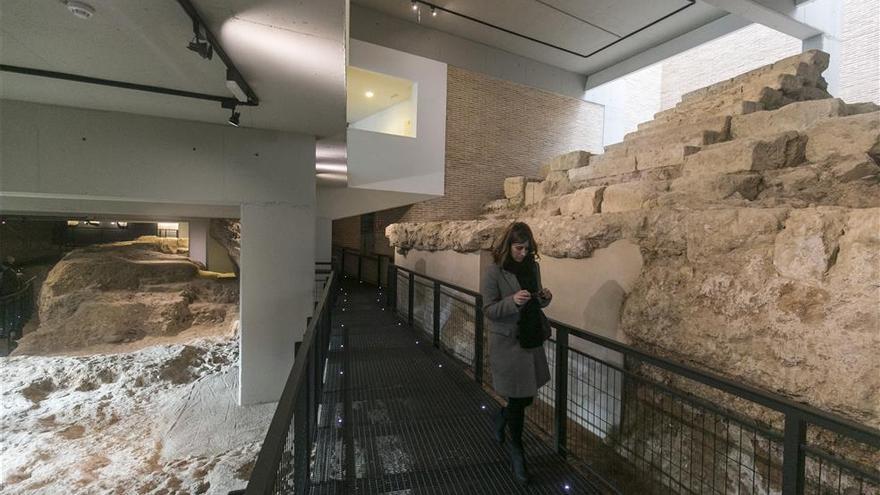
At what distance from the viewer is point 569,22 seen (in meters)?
10.4

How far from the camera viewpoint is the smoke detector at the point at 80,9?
1.98 m

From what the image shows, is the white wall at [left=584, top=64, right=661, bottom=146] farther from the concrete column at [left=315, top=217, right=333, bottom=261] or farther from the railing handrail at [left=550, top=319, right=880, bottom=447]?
the railing handrail at [left=550, top=319, right=880, bottom=447]

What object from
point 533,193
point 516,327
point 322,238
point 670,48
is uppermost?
point 670,48

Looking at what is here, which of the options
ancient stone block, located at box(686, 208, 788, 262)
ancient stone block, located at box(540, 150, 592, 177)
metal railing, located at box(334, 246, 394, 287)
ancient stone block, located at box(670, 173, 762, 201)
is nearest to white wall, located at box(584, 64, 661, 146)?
Result: ancient stone block, located at box(540, 150, 592, 177)

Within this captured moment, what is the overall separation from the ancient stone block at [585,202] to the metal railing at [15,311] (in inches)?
466

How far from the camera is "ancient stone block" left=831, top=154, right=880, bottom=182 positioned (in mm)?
2873

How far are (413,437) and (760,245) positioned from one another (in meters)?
2.64

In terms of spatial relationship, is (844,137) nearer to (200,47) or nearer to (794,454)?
(794,454)

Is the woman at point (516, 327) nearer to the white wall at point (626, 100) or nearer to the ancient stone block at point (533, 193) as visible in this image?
the ancient stone block at point (533, 193)

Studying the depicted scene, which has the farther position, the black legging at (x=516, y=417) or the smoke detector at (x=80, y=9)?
the black legging at (x=516, y=417)

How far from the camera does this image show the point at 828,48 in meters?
8.81

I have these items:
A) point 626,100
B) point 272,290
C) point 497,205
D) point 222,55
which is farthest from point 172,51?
point 626,100

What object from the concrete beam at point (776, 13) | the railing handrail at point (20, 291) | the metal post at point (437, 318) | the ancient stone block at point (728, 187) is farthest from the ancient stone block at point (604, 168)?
the railing handrail at point (20, 291)

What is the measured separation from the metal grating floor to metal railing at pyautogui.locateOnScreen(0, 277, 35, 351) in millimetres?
9432
